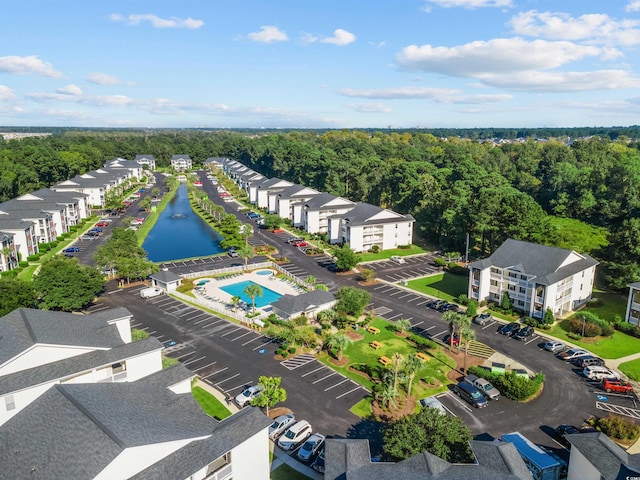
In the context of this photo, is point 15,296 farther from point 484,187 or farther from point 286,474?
point 484,187

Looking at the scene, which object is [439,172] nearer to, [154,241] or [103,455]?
[154,241]

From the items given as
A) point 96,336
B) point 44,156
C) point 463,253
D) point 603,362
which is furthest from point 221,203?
point 603,362

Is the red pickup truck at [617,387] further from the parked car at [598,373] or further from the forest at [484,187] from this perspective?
the forest at [484,187]

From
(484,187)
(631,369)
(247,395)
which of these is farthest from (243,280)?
(484,187)

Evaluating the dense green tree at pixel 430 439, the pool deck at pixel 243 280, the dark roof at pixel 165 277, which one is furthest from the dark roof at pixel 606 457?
the dark roof at pixel 165 277

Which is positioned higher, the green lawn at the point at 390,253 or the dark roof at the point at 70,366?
the dark roof at the point at 70,366

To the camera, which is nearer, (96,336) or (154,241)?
(96,336)
